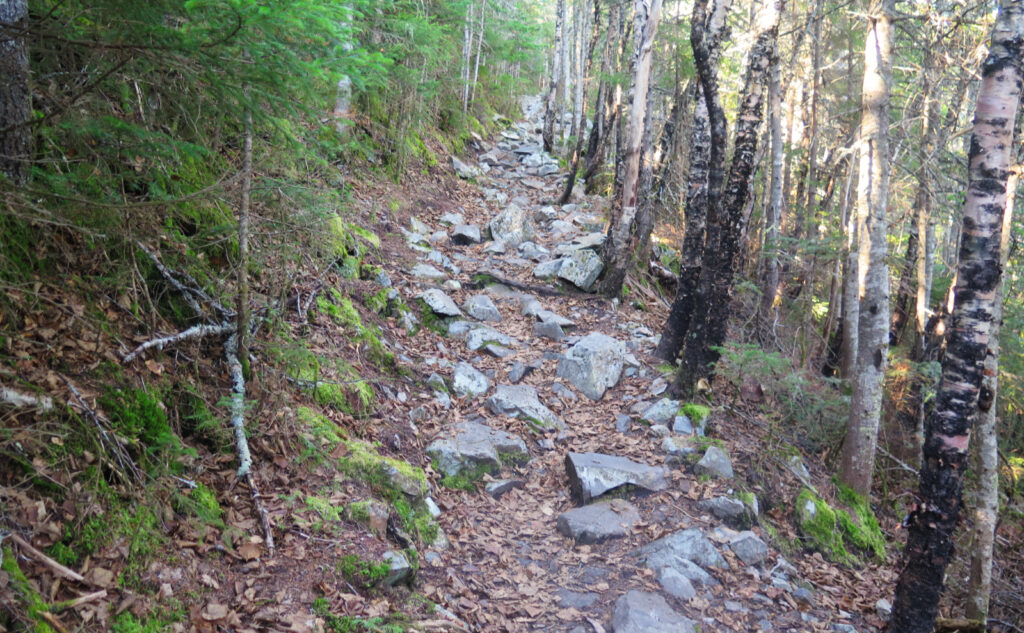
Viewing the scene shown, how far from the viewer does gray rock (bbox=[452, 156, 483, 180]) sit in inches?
631

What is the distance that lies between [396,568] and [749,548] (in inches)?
Result: 130

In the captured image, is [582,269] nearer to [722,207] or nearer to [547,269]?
[547,269]

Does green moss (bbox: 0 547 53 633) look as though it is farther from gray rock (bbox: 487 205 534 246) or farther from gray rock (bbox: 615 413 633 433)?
gray rock (bbox: 487 205 534 246)

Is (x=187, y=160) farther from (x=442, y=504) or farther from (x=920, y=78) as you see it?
(x=920, y=78)

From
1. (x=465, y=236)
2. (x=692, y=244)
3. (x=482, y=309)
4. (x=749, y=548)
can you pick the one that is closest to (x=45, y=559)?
(x=749, y=548)

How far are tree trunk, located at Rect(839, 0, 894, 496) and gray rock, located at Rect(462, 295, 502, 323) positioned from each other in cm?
502

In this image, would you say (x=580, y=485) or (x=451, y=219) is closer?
(x=580, y=485)

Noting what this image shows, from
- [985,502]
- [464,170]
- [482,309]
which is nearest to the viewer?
[985,502]

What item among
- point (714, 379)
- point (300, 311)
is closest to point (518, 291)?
point (714, 379)

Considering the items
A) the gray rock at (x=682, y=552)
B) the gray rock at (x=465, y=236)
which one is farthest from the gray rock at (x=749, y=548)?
the gray rock at (x=465, y=236)

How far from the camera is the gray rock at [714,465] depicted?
6.28 metres

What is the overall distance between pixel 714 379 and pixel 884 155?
11.6 feet

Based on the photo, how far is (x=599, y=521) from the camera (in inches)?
216

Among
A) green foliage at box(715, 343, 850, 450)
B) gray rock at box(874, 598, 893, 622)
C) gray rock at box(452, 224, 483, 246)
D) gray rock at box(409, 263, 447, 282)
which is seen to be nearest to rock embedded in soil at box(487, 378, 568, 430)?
green foliage at box(715, 343, 850, 450)
